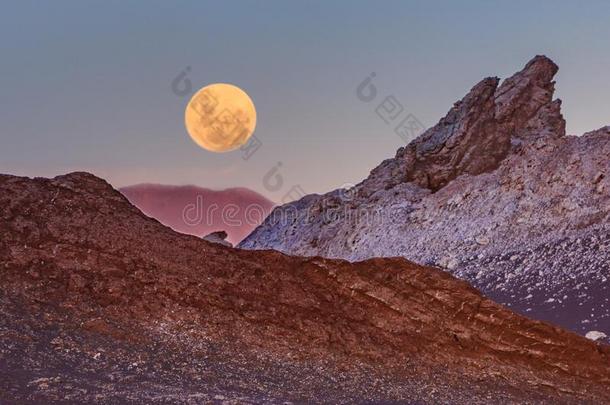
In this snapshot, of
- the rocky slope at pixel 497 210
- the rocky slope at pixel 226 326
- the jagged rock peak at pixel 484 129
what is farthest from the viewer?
the jagged rock peak at pixel 484 129

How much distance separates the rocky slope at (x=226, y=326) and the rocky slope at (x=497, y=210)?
23.9 ft

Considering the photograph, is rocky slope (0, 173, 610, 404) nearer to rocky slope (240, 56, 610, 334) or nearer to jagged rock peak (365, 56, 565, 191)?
rocky slope (240, 56, 610, 334)

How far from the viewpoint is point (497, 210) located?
40.1 m

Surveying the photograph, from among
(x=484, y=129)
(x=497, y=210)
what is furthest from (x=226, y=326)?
(x=484, y=129)

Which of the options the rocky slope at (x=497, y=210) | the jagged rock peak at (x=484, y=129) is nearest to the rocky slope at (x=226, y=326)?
the rocky slope at (x=497, y=210)

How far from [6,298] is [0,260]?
1611mm

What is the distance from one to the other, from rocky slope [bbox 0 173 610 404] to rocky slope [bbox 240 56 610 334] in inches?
286

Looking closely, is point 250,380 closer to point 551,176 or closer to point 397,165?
point 551,176

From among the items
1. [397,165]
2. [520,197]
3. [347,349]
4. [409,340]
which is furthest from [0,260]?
[397,165]

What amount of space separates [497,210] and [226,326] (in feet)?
83.0

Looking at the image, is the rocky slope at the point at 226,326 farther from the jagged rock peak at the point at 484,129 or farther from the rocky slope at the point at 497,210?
the jagged rock peak at the point at 484,129

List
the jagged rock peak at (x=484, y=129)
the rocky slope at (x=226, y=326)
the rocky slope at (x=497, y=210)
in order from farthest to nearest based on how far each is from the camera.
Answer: the jagged rock peak at (x=484, y=129)
the rocky slope at (x=497, y=210)
the rocky slope at (x=226, y=326)

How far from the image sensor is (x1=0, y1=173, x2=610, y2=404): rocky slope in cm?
1464

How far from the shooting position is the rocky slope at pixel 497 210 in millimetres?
31172
